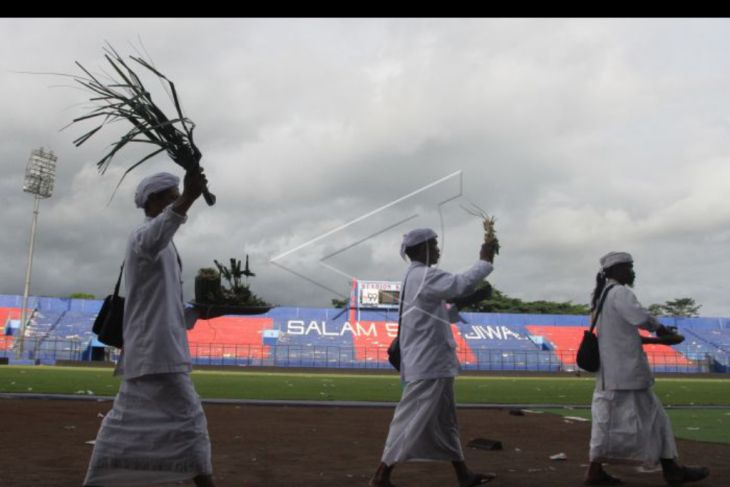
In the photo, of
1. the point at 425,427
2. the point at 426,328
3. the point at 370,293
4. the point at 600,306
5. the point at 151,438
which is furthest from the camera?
the point at 370,293

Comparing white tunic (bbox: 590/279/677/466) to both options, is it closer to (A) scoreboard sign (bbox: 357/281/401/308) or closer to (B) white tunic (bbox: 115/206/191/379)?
(B) white tunic (bbox: 115/206/191/379)

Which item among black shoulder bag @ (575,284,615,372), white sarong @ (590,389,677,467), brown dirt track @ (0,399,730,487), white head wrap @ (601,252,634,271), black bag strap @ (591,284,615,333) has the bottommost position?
brown dirt track @ (0,399,730,487)

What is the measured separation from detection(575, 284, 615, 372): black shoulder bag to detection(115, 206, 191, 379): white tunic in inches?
123

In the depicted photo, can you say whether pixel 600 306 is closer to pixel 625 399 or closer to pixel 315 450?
pixel 625 399

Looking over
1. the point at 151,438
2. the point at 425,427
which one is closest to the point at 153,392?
the point at 151,438

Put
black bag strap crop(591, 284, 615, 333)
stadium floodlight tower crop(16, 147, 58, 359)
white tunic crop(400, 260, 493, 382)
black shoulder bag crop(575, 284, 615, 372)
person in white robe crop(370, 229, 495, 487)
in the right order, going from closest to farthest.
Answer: person in white robe crop(370, 229, 495, 487) < white tunic crop(400, 260, 493, 382) < black shoulder bag crop(575, 284, 615, 372) < black bag strap crop(591, 284, 615, 333) < stadium floodlight tower crop(16, 147, 58, 359)

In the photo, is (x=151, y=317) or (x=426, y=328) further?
(x=426, y=328)

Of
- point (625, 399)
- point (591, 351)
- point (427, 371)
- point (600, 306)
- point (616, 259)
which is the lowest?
point (625, 399)

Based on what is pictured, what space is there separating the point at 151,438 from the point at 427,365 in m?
2.10

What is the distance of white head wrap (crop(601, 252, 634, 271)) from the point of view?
582cm

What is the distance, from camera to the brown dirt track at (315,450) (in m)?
5.29

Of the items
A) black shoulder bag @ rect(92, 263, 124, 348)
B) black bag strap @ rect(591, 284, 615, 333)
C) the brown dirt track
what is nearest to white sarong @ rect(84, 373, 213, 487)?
black shoulder bag @ rect(92, 263, 124, 348)

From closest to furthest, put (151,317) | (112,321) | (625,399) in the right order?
(151,317) → (112,321) → (625,399)

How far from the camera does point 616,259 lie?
229 inches
